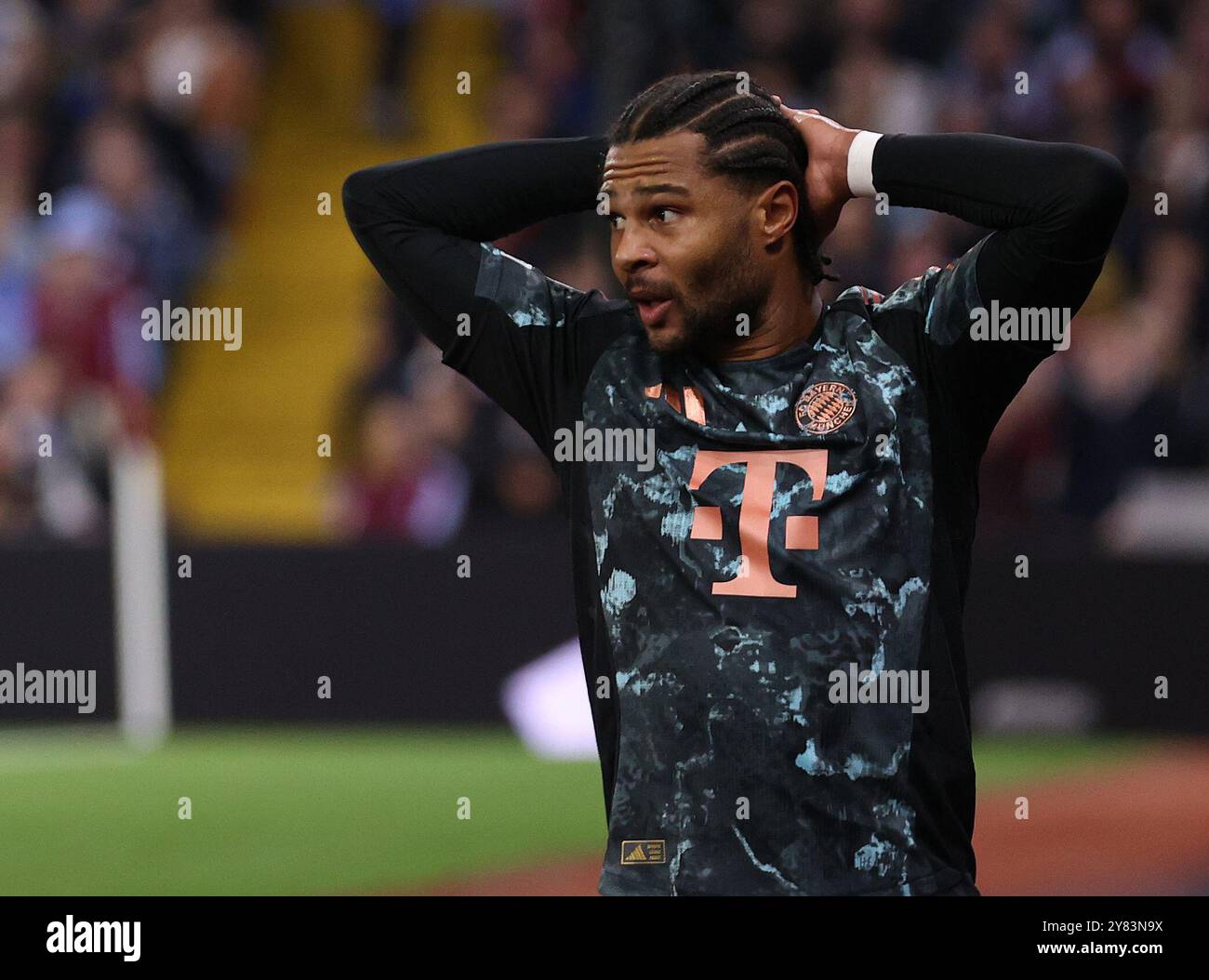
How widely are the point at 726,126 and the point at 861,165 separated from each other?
0.75 feet

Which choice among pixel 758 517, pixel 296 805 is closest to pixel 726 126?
pixel 758 517

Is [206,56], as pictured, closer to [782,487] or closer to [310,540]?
[310,540]

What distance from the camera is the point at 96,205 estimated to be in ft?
45.5

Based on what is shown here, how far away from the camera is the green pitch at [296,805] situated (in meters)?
7.39

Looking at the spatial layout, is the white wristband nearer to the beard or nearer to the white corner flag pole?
the beard

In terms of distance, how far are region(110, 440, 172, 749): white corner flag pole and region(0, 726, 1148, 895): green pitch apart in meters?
0.16

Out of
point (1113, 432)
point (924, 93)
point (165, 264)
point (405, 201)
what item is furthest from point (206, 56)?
point (405, 201)

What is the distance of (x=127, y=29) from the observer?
1509 cm

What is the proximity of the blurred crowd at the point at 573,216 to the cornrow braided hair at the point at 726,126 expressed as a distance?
7.52 m

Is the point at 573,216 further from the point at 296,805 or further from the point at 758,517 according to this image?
the point at 758,517

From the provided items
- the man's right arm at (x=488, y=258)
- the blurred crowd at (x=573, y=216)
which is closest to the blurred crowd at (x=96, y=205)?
the blurred crowd at (x=573, y=216)

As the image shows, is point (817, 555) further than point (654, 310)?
No

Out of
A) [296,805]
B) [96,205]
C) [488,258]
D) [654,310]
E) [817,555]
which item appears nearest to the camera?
[817,555]

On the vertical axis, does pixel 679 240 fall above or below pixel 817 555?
above
